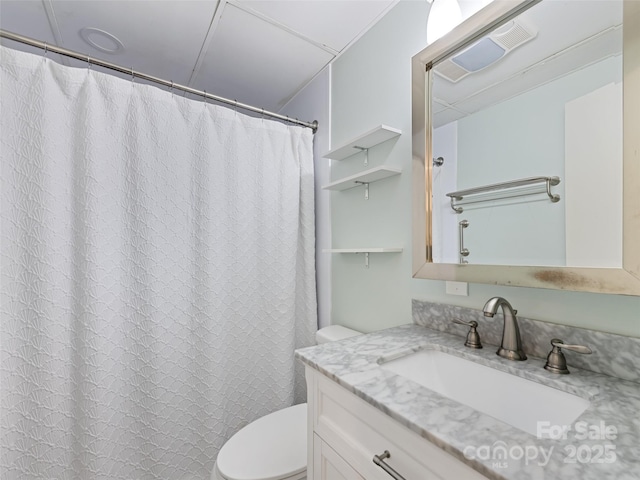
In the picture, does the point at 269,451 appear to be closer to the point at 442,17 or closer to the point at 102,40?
the point at 442,17

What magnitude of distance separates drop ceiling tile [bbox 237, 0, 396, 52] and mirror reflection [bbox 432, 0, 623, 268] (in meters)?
0.53

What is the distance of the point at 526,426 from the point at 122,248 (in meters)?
1.57

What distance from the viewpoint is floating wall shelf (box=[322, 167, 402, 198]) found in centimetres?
124

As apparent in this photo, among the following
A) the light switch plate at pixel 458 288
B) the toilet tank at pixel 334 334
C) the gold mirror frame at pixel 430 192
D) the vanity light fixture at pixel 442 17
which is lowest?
the toilet tank at pixel 334 334

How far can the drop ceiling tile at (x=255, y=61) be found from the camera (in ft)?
4.68

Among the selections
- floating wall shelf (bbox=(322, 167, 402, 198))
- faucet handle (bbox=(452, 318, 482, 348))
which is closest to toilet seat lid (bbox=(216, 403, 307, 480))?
faucet handle (bbox=(452, 318, 482, 348))

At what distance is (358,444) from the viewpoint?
689mm

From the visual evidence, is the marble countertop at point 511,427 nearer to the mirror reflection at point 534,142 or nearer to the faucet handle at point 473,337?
the faucet handle at point 473,337

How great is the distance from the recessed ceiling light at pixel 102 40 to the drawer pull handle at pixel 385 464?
2069mm

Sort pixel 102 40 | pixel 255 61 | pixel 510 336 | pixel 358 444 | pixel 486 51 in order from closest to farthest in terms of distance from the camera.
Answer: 1. pixel 358 444
2. pixel 510 336
3. pixel 486 51
4. pixel 102 40
5. pixel 255 61

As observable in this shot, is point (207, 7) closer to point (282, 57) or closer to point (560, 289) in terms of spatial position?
point (282, 57)

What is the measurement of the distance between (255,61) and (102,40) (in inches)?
30.3

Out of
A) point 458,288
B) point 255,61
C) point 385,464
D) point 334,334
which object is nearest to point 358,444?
point 385,464

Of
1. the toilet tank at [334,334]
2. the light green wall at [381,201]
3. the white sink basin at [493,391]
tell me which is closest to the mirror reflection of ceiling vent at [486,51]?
the light green wall at [381,201]
